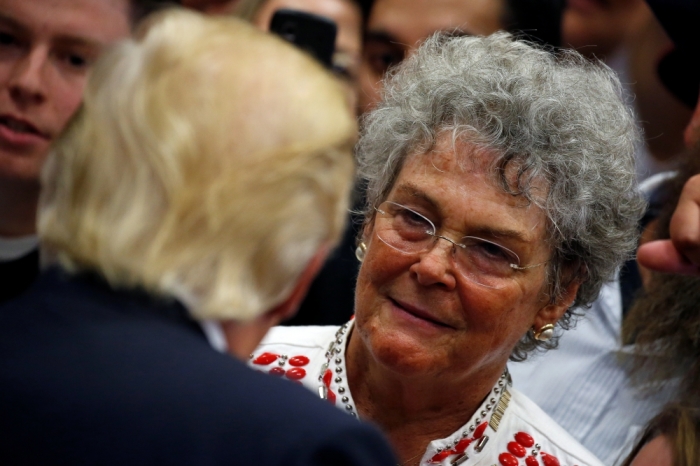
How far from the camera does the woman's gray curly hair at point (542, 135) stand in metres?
2.16

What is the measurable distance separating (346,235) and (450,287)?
860mm

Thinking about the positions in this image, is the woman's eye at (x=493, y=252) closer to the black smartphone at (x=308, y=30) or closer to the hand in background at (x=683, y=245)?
the hand in background at (x=683, y=245)

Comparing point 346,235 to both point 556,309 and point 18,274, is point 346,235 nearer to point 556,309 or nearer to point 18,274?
point 556,309

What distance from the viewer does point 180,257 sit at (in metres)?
1.17

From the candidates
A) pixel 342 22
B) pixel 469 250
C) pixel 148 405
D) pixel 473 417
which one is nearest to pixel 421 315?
pixel 469 250

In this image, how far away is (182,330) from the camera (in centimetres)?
118

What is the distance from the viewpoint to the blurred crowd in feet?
3.71

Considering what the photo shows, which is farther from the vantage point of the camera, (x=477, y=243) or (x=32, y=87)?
(x=32, y=87)

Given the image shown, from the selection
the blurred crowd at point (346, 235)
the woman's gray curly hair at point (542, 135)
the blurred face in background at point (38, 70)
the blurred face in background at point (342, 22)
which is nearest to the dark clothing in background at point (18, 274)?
the blurred crowd at point (346, 235)

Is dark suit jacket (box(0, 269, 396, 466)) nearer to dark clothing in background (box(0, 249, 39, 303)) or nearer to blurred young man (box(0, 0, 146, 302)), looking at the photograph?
dark clothing in background (box(0, 249, 39, 303))

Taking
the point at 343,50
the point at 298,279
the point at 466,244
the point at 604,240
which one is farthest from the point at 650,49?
the point at 298,279

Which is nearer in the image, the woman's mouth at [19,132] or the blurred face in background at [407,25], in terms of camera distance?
the woman's mouth at [19,132]

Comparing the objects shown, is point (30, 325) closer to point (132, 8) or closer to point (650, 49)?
point (132, 8)

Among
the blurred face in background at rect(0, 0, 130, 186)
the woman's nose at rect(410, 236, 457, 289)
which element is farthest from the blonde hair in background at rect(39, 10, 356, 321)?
the blurred face in background at rect(0, 0, 130, 186)
